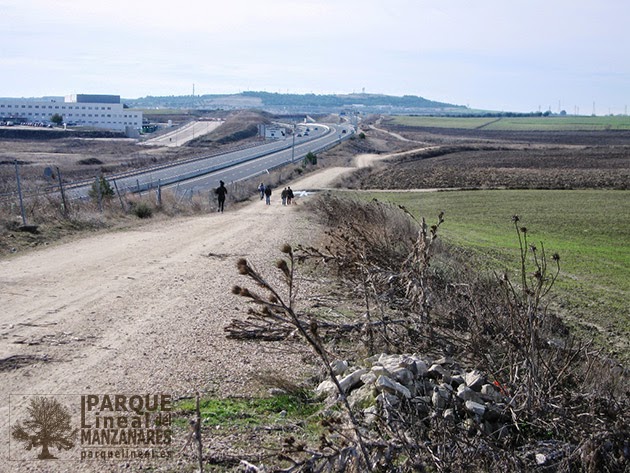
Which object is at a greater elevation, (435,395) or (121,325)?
(435,395)

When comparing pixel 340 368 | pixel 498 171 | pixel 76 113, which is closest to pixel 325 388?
pixel 340 368

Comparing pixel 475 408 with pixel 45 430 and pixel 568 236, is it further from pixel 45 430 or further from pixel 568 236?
pixel 568 236

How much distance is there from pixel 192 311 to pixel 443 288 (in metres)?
4.15

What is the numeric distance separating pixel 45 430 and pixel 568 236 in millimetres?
26617

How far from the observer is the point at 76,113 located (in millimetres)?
160625

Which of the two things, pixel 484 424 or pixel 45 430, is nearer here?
pixel 45 430

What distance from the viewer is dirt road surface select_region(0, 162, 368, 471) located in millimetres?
7395

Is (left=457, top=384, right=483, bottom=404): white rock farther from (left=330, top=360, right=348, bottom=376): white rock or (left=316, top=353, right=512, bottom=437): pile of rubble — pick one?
(left=330, top=360, right=348, bottom=376): white rock

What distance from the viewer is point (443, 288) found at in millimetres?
11648

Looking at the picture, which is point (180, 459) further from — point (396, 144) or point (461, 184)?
point (396, 144)

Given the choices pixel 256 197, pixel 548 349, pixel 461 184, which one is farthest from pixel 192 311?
pixel 461 184

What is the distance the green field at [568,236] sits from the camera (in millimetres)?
16025

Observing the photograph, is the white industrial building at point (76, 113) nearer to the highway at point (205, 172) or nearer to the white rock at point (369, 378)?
the highway at point (205, 172)

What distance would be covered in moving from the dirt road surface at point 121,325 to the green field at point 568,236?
23.8ft
